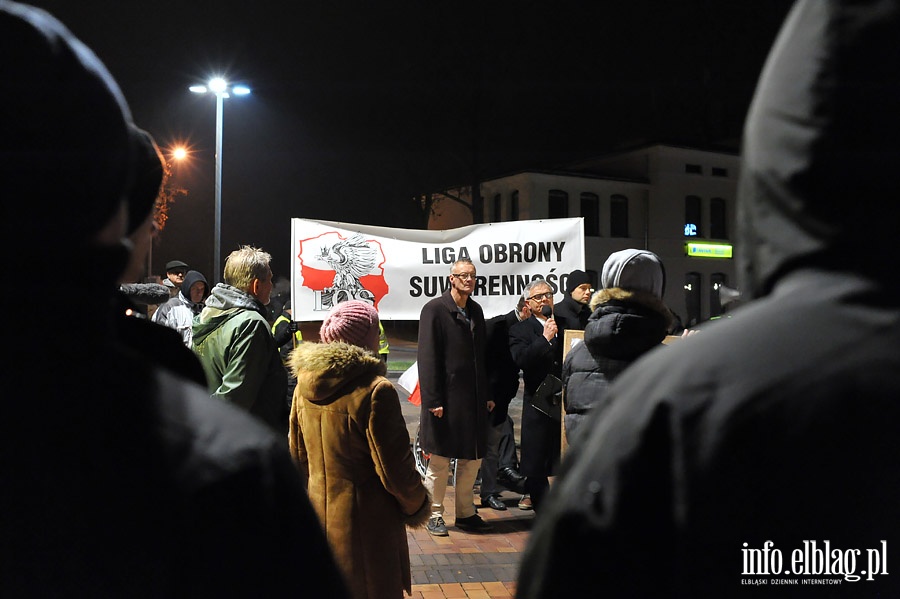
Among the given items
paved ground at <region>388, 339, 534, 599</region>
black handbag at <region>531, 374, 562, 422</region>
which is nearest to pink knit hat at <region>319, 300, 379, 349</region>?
paved ground at <region>388, 339, 534, 599</region>

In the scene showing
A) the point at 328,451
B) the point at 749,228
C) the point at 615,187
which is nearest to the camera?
the point at 749,228

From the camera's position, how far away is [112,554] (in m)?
0.82

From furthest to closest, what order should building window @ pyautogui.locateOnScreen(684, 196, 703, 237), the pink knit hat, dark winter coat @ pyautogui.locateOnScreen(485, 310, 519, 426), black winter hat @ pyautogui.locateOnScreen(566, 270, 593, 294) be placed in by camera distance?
building window @ pyautogui.locateOnScreen(684, 196, 703, 237)
black winter hat @ pyautogui.locateOnScreen(566, 270, 593, 294)
dark winter coat @ pyautogui.locateOnScreen(485, 310, 519, 426)
the pink knit hat

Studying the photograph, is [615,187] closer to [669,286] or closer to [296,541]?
[669,286]

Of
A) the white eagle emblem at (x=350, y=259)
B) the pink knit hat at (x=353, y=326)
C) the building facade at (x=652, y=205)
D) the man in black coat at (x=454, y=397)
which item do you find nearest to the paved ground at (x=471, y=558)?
the man in black coat at (x=454, y=397)

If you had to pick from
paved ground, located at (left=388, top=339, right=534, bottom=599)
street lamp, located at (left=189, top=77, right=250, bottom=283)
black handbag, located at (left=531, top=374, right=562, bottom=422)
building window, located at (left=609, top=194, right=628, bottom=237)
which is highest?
building window, located at (left=609, top=194, right=628, bottom=237)

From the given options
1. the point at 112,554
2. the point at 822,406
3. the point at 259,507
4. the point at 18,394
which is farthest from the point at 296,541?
the point at 822,406

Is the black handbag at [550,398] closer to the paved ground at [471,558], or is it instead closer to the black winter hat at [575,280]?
the paved ground at [471,558]

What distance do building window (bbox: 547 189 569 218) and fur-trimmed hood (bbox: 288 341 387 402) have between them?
34759mm

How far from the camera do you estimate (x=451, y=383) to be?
6.05 meters

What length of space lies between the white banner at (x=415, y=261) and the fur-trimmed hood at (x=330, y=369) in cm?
410

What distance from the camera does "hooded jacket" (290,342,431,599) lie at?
3.24m

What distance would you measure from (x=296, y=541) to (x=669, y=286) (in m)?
42.5

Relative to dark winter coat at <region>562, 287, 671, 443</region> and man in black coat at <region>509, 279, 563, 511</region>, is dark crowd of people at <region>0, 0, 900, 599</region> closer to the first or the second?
dark winter coat at <region>562, 287, 671, 443</region>
